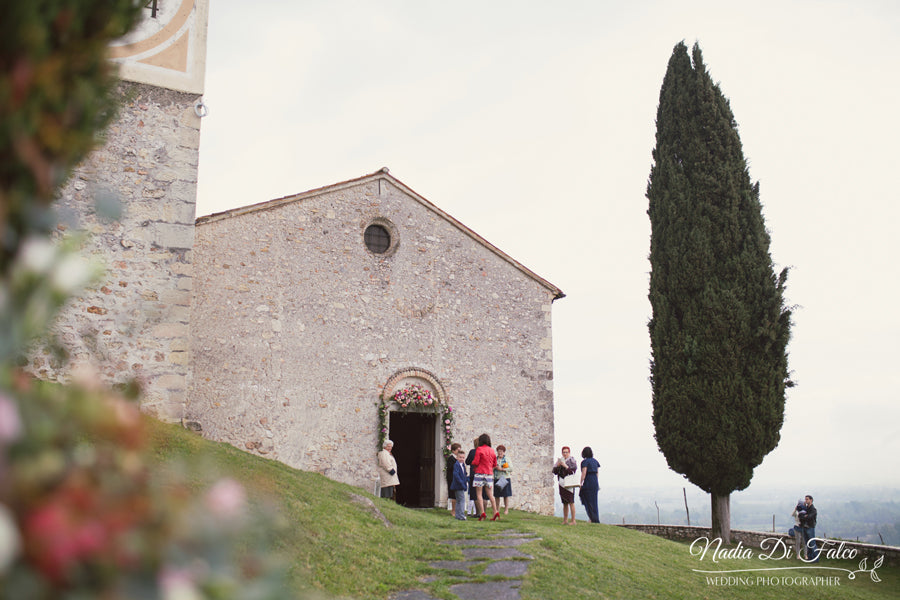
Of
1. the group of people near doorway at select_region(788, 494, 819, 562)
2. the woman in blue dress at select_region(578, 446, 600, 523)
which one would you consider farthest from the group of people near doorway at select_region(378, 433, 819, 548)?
the group of people near doorway at select_region(788, 494, 819, 562)

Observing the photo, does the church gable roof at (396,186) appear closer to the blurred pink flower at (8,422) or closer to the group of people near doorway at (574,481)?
the group of people near doorway at (574,481)

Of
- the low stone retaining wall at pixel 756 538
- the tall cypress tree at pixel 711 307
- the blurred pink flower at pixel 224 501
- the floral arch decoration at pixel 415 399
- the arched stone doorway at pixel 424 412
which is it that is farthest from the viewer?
the tall cypress tree at pixel 711 307

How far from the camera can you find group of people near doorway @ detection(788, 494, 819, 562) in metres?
15.5

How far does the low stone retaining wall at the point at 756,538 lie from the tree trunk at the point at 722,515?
1.19 meters

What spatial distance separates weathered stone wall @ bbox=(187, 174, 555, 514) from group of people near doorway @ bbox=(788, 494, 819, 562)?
18.9 feet

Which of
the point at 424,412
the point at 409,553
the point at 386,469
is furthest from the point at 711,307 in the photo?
the point at 409,553

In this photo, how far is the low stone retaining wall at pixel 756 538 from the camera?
1530 cm

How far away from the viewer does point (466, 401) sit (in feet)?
52.4

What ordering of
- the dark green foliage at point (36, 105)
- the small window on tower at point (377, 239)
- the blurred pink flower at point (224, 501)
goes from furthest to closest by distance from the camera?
the small window on tower at point (377, 239), the dark green foliage at point (36, 105), the blurred pink flower at point (224, 501)

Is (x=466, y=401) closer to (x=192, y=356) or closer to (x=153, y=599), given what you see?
(x=192, y=356)

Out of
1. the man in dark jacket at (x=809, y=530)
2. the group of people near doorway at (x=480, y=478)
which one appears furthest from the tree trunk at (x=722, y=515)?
the group of people near doorway at (x=480, y=478)

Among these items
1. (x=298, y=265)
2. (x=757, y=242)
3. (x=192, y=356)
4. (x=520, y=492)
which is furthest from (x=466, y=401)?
(x=757, y=242)

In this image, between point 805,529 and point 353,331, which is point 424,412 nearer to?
point 353,331

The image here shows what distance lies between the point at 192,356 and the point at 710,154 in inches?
545
